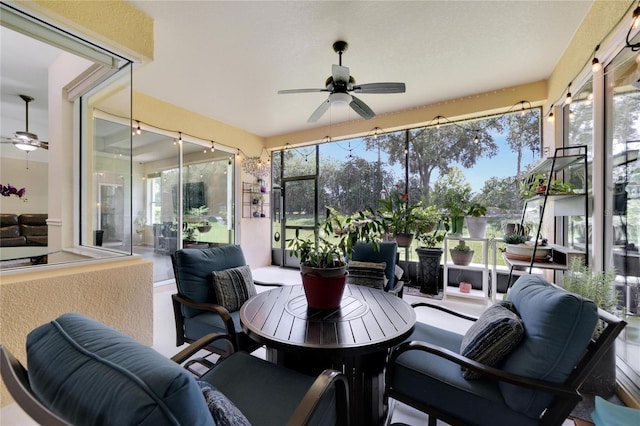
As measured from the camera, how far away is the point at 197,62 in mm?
3205

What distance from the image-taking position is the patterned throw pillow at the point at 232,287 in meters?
2.16

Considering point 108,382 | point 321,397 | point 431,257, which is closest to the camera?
point 108,382

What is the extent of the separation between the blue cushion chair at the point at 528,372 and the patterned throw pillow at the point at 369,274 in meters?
1.31

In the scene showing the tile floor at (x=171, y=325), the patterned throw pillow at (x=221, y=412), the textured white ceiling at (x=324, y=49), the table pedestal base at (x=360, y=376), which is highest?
the textured white ceiling at (x=324, y=49)

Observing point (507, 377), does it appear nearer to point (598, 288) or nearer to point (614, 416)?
point (614, 416)

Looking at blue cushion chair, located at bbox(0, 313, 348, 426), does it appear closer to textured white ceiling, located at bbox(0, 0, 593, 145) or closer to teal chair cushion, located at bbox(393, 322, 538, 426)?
teal chair cushion, located at bbox(393, 322, 538, 426)

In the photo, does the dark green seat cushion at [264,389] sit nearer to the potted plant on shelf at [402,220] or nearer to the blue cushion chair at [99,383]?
the blue cushion chair at [99,383]

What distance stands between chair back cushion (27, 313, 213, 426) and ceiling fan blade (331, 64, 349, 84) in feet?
8.24

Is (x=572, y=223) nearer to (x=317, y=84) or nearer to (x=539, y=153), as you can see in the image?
(x=539, y=153)

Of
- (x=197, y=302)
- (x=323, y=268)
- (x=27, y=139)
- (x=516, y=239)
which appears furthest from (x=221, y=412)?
(x=27, y=139)

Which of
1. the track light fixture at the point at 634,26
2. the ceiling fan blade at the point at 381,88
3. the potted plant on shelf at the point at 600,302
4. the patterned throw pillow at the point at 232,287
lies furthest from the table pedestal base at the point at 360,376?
the track light fixture at the point at 634,26

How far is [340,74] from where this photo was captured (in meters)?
2.54

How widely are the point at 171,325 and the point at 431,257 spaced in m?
3.56

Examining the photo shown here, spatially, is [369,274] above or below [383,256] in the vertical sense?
below
